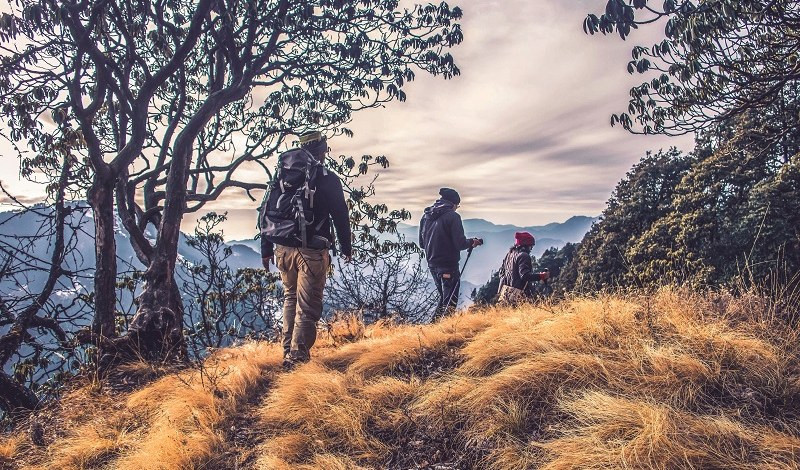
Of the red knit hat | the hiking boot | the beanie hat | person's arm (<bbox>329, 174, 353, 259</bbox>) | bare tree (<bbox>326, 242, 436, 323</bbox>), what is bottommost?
the hiking boot

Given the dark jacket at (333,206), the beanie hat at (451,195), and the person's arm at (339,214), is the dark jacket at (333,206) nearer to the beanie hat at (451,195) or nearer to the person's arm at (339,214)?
the person's arm at (339,214)

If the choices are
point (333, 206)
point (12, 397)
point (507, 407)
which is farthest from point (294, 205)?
point (12, 397)

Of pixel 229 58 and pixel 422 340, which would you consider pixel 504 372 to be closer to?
pixel 422 340

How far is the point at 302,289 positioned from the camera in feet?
13.9

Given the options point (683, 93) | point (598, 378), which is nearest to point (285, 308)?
point (598, 378)

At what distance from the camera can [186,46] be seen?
5434mm

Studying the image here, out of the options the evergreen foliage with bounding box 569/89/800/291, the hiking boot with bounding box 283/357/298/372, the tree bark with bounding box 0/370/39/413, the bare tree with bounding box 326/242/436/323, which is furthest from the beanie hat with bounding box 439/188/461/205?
the evergreen foliage with bounding box 569/89/800/291

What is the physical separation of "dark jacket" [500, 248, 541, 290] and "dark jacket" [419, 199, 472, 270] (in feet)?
2.90

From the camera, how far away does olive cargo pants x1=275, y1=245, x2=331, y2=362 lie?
13.7 feet

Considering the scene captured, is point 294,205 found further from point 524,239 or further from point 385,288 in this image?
point 385,288

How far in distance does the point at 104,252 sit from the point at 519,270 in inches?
242

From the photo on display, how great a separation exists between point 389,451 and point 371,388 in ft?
2.44

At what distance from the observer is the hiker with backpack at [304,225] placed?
4.11 metres

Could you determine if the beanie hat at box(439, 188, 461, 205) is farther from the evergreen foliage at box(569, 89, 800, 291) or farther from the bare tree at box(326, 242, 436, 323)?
the evergreen foliage at box(569, 89, 800, 291)
